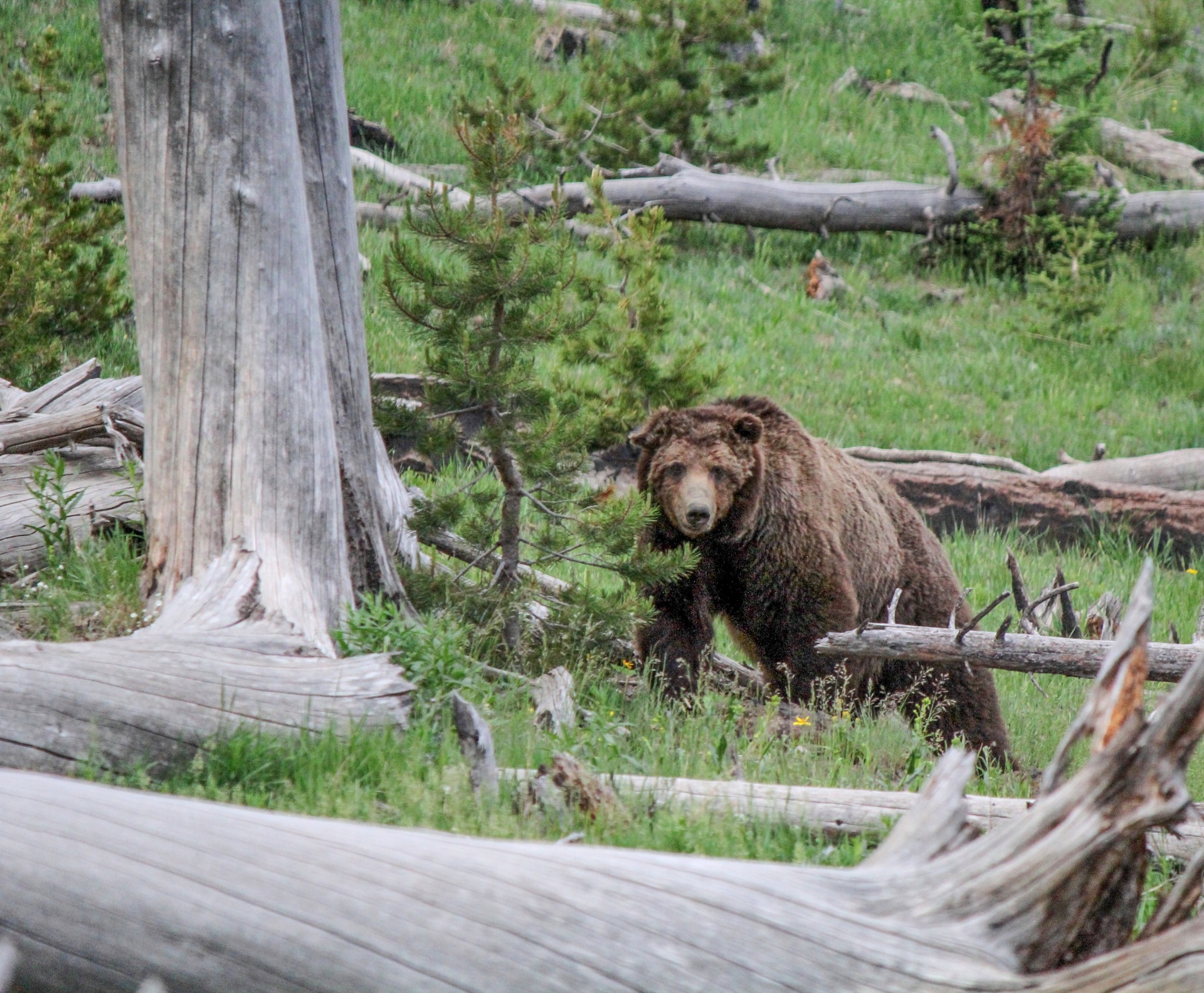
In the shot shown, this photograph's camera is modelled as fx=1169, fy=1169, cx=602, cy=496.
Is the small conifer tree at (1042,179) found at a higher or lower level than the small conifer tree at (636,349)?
higher

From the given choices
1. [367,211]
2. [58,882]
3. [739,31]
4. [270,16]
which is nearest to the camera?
[58,882]

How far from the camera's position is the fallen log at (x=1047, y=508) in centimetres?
1054

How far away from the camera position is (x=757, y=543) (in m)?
6.59

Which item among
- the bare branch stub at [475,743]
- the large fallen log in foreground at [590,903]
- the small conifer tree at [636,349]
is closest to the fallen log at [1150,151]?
the small conifer tree at [636,349]

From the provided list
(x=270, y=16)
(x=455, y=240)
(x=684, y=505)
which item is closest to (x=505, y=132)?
(x=455, y=240)

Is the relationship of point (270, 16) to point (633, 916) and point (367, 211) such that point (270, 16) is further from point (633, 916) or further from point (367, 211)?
point (367, 211)

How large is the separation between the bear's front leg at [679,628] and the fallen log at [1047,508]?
4497mm

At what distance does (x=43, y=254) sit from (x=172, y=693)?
18.5ft

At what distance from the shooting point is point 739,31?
1463 centimetres

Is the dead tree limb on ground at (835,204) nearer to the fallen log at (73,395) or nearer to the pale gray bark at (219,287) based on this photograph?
the fallen log at (73,395)

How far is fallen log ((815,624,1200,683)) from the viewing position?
535 centimetres

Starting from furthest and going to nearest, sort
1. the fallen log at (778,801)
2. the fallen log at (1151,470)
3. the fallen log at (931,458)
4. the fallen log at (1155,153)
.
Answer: the fallen log at (1155,153), the fallen log at (1151,470), the fallen log at (931,458), the fallen log at (778,801)

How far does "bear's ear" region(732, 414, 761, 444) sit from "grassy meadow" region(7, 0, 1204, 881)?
4.75 feet

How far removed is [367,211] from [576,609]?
350 inches
